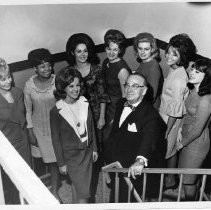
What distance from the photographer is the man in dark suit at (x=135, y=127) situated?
160 cm

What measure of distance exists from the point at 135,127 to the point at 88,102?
31 centimetres

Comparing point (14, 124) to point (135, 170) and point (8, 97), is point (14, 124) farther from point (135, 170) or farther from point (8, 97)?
point (135, 170)

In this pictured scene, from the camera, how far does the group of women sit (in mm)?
1707

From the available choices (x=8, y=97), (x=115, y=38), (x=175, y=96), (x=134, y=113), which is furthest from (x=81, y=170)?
(x=115, y=38)

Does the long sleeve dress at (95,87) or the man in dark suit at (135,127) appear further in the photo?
the long sleeve dress at (95,87)

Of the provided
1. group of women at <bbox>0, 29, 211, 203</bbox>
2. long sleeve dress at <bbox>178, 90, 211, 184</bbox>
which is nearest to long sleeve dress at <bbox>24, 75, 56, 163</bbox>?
group of women at <bbox>0, 29, 211, 203</bbox>

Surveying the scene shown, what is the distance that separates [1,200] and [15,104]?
3.21 ft

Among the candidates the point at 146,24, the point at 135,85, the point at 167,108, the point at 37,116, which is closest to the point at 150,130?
the point at 135,85

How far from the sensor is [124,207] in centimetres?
121

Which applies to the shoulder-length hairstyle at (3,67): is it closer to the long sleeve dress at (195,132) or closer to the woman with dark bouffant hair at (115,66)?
the woman with dark bouffant hair at (115,66)

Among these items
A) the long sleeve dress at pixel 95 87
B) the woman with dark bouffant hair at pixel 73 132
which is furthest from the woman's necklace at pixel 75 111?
the long sleeve dress at pixel 95 87

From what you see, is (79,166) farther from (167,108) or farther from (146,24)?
(146,24)

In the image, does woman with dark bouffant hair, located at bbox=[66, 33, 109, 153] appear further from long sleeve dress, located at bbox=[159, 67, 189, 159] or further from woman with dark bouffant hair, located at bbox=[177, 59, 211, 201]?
woman with dark bouffant hair, located at bbox=[177, 59, 211, 201]

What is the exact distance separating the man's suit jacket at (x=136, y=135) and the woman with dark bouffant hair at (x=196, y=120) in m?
0.21
